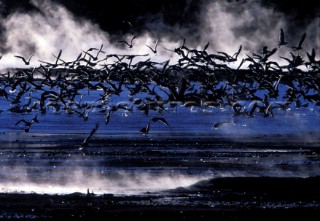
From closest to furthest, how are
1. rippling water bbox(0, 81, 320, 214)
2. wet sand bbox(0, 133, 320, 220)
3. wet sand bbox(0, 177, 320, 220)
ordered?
wet sand bbox(0, 177, 320, 220)
wet sand bbox(0, 133, 320, 220)
rippling water bbox(0, 81, 320, 214)

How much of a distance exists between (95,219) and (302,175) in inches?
259

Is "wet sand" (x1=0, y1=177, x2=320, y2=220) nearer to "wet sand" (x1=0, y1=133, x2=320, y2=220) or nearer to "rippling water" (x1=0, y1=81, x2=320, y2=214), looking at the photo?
"wet sand" (x1=0, y1=133, x2=320, y2=220)

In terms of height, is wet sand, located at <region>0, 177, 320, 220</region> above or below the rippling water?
below

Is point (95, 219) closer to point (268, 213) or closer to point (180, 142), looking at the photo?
point (268, 213)

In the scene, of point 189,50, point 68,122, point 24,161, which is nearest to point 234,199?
point 24,161

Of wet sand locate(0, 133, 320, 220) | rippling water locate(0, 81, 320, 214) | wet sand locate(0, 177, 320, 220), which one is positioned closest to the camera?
wet sand locate(0, 177, 320, 220)

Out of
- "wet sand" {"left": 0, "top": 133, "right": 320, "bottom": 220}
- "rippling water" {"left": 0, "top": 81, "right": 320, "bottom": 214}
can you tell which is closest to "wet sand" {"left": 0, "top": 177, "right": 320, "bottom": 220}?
"wet sand" {"left": 0, "top": 133, "right": 320, "bottom": 220}

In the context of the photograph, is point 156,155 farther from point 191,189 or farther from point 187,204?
point 187,204

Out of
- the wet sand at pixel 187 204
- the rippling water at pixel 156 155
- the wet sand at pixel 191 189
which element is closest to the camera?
the wet sand at pixel 187 204

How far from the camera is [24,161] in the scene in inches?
848

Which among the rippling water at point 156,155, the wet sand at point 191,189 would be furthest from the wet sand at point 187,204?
the rippling water at point 156,155

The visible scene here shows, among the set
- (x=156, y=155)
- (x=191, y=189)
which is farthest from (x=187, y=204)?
(x=156, y=155)

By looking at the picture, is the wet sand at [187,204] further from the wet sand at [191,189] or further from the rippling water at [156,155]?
the rippling water at [156,155]

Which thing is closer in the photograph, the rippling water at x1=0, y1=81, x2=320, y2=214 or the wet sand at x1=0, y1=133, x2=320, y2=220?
the wet sand at x1=0, y1=133, x2=320, y2=220
